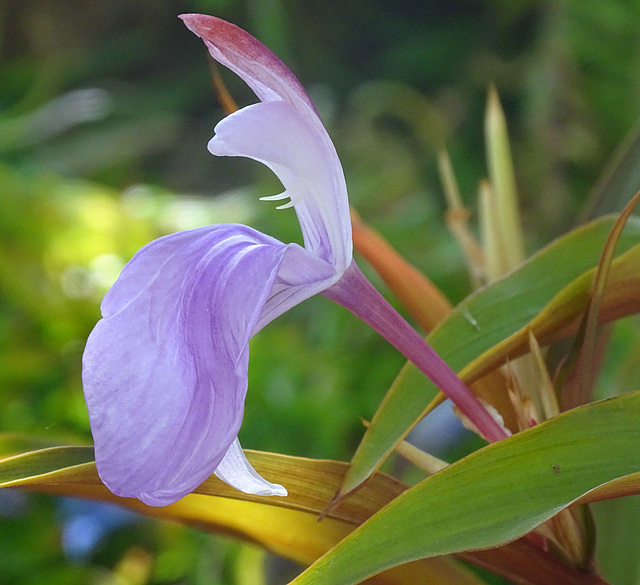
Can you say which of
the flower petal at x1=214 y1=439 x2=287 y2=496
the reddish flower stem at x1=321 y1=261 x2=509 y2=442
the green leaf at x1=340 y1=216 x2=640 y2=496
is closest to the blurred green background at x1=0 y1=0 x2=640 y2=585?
the green leaf at x1=340 y1=216 x2=640 y2=496

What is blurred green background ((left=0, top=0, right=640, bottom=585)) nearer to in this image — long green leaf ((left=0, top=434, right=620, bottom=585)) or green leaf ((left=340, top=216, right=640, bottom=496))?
green leaf ((left=340, top=216, right=640, bottom=496))

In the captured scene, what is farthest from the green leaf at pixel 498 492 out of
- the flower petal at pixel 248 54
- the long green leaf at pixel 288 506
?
the flower petal at pixel 248 54

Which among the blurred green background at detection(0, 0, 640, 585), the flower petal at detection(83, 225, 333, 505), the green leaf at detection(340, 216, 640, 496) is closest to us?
the flower petal at detection(83, 225, 333, 505)

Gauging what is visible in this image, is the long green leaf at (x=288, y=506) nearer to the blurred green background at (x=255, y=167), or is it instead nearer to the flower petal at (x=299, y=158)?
the flower petal at (x=299, y=158)

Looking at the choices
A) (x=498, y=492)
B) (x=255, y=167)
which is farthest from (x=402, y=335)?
(x=255, y=167)

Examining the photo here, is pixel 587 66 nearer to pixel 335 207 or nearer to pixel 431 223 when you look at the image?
pixel 431 223

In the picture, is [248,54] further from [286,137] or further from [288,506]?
[288,506]
